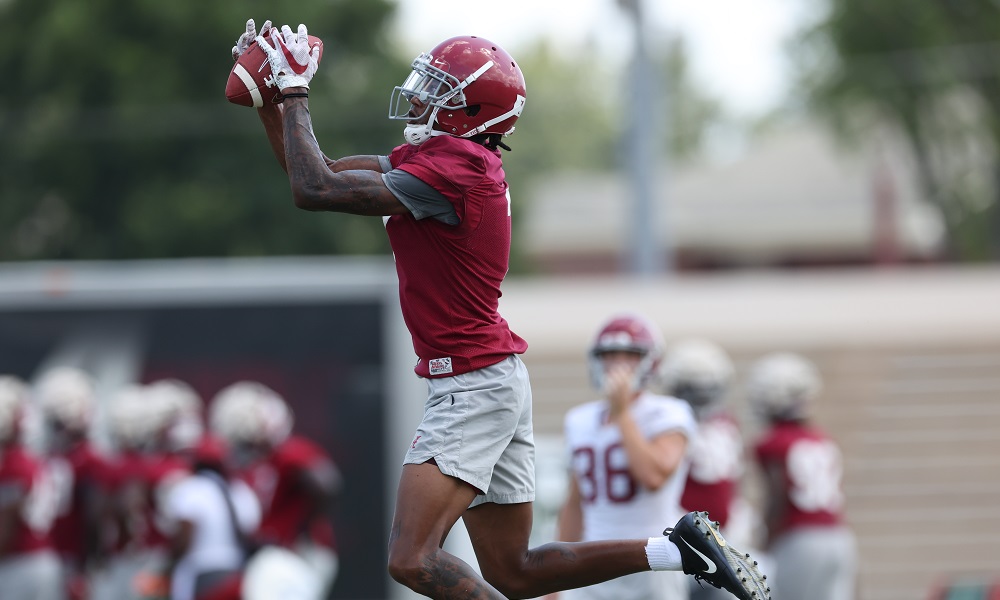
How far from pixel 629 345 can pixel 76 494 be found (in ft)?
17.9

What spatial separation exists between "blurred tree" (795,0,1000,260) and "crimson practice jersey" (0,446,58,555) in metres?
17.1

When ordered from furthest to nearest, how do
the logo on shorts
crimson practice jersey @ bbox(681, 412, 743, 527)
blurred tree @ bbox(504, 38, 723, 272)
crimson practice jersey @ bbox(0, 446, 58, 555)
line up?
blurred tree @ bbox(504, 38, 723, 272) → crimson practice jersey @ bbox(0, 446, 58, 555) → crimson practice jersey @ bbox(681, 412, 743, 527) → the logo on shorts

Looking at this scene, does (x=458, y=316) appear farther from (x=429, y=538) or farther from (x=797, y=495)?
(x=797, y=495)

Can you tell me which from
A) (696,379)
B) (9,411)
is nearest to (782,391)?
(696,379)

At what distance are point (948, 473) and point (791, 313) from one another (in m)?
2.02

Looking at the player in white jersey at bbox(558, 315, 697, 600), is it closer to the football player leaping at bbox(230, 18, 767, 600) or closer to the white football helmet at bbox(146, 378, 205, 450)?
the football player leaping at bbox(230, 18, 767, 600)

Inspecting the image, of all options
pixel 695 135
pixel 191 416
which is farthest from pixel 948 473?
pixel 695 135

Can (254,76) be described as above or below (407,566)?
above

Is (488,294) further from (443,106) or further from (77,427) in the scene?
(77,427)

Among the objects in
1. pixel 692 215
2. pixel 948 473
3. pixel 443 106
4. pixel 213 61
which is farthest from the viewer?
pixel 692 215

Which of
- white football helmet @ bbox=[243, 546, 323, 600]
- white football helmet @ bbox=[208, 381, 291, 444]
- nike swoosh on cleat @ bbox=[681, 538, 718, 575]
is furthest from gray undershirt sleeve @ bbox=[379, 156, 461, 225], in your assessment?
white football helmet @ bbox=[208, 381, 291, 444]

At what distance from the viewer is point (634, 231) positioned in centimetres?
Result: 1416

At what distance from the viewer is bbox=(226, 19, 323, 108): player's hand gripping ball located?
459 centimetres

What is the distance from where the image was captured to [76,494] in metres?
10.3
